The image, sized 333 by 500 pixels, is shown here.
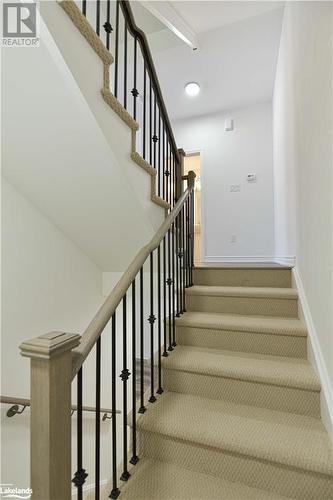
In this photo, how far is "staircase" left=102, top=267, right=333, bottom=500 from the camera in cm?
121

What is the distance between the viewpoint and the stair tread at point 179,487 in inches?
47.0

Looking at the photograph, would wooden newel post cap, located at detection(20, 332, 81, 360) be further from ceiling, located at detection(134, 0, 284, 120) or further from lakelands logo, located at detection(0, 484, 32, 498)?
ceiling, located at detection(134, 0, 284, 120)

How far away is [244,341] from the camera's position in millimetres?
1898

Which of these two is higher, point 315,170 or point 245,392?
point 315,170

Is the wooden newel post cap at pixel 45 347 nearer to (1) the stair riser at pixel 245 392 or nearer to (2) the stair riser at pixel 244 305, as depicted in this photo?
(1) the stair riser at pixel 245 392

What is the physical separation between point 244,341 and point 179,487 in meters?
0.92

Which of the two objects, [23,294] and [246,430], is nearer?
[246,430]

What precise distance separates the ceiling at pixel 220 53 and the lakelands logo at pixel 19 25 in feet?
6.37

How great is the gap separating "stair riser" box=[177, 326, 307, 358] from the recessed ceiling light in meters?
3.40

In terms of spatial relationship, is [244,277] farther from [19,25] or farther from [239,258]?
[19,25]

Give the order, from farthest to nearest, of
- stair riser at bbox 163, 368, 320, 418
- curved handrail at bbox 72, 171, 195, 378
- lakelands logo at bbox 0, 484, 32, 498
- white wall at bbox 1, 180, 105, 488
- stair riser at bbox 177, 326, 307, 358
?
1. white wall at bbox 1, 180, 105, 488
2. lakelands logo at bbox 0, 484, 32, 498
3. stair riser at bbox 177, 326, 307, 358
4. stair riser at bbox 163, 368, 320, 418
5. curved handrail at bbox 72, 171, 195, 378

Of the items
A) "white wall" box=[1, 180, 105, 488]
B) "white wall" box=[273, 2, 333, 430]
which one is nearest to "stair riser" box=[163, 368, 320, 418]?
"white wall" box=[273, 2, 333, 430]

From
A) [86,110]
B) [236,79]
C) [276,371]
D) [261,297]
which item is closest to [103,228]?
[86,110]

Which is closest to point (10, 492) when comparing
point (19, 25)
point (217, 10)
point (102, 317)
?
point (102, 317)
